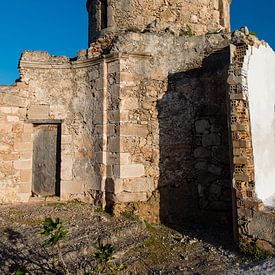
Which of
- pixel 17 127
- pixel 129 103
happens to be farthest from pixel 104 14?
pixel 17 127

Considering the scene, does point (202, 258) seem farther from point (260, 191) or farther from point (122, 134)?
point (122, 134)

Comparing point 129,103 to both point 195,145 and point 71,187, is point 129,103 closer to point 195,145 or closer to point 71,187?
point 195,145

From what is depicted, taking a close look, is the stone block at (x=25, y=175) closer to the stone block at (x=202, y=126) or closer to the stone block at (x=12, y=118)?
the stone block at (x=12, y=118)

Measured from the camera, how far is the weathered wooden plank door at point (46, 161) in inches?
254

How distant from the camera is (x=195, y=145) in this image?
234 inches

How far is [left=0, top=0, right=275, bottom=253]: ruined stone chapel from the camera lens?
18.7 feet

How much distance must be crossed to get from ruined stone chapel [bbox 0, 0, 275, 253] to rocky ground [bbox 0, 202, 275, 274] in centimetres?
51

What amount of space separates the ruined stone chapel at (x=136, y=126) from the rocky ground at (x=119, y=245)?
20.2 inches

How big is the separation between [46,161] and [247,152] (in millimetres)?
4441

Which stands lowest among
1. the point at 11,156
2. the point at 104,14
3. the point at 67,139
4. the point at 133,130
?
the point at 11,156

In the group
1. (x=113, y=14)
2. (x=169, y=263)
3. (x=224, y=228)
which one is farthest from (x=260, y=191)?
(x=113, y=14)

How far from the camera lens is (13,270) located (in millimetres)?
3562

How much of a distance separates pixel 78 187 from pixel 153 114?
7.63ft

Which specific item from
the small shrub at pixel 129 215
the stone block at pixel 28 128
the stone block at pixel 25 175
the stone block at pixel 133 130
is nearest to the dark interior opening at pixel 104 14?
the stone block at pixel 28 128
